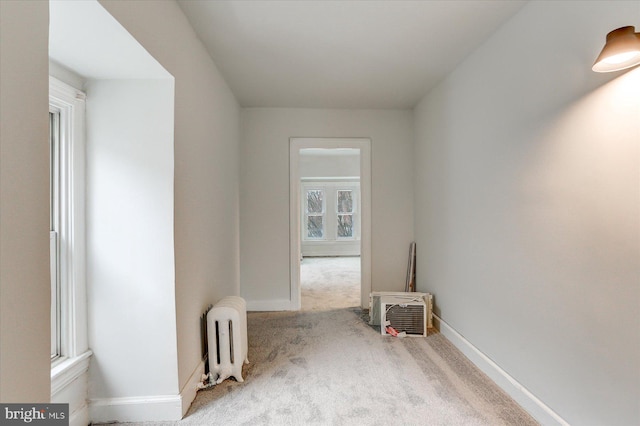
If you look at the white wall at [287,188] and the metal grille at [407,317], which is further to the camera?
the white wall at [287,188]

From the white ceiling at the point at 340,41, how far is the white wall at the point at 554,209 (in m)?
0.29

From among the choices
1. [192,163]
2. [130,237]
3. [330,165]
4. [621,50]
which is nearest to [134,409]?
[130,237]

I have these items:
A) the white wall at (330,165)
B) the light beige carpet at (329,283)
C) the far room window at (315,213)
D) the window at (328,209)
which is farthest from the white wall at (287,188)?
the far room window at (315,213)

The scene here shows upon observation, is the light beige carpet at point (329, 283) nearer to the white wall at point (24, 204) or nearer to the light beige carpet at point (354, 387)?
the light beige carpet at point (354, 387)

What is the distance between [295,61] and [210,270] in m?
1.87

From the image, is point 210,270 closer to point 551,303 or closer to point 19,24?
point 19,24

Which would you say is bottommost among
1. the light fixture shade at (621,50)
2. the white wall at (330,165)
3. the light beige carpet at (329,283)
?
the light beige carpet at (329,283)

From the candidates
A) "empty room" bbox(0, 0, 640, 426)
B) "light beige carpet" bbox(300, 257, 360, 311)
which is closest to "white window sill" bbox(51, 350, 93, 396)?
"empty room" bbox(0, 0, 640, 426)

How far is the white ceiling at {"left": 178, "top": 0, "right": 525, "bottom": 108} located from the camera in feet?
6.97

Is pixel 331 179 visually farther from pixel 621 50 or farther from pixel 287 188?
pixel 621 50

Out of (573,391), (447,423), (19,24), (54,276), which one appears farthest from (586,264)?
(54,276)

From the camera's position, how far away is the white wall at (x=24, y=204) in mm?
884

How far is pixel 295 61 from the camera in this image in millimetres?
2902

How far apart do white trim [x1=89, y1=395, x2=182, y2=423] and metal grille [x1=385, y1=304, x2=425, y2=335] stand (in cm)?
209
